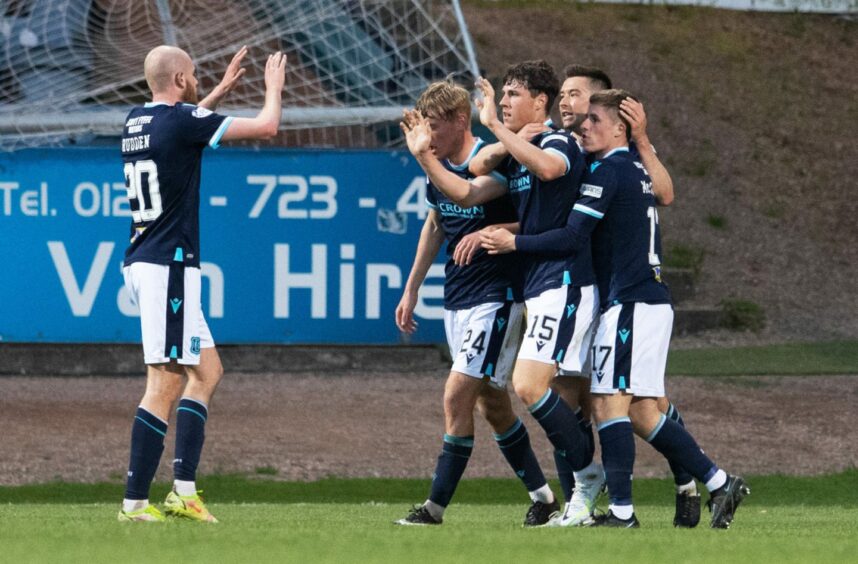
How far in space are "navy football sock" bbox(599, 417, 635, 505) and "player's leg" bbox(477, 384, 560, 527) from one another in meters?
0.61

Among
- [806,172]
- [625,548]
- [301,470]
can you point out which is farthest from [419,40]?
[625,548]

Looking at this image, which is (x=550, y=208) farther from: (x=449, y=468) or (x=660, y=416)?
(x=449, y=468)

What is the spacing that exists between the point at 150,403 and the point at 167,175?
1.03 meters

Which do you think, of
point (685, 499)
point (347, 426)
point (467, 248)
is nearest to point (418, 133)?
point (467, 248)

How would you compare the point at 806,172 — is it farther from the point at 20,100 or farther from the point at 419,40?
the point at 20,100

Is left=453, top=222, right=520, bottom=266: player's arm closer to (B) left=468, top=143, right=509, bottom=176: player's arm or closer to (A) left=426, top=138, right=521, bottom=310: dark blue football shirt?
(A) left=426, top=138, right=521, bottom=310: dark blue football shirt

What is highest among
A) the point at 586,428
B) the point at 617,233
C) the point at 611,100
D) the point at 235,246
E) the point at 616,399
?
the point at 611,100

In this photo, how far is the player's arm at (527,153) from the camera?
780 centimetres

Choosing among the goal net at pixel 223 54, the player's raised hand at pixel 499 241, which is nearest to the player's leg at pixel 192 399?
the player's raised hand at pixel 499 241

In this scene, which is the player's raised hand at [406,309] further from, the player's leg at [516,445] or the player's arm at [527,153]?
the player's arm at [527,153]

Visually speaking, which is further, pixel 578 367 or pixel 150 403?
pixel 578 367

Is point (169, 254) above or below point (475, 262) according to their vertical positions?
above

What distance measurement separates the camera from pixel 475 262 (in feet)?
27.4

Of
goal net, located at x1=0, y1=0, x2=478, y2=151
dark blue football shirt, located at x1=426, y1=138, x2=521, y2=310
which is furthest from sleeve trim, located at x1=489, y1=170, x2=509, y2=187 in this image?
goal net, located at x1=0, y1=0, x2=478, y2=151
